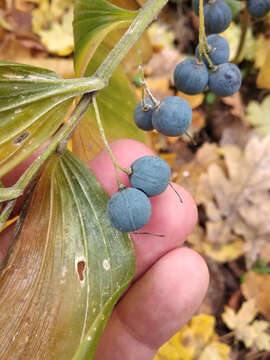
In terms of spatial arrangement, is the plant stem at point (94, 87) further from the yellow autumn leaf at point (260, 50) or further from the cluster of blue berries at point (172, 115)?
the yellow autumn leaf at point (260, 50)

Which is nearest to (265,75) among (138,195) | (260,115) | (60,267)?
(260,115)

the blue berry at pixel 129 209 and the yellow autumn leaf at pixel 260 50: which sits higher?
the blue berry at pixel 129 209

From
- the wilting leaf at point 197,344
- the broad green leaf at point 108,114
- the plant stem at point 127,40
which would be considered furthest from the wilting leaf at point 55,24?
the wilting leaf at point 197,344

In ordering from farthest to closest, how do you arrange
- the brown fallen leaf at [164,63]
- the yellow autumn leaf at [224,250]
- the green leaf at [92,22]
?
the brown fallen leaf at [164,63] < the yellow autumn leaf at [224,250] < the green leaf at [92,22]

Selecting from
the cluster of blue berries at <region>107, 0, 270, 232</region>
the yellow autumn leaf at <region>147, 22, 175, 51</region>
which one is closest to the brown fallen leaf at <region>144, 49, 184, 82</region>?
the yellow autumn leaf at <region>147, 22, 175, 51</region>

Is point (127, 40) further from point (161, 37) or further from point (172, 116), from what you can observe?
point (161, 37)

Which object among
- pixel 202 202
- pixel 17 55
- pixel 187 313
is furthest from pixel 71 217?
pixel 17 55

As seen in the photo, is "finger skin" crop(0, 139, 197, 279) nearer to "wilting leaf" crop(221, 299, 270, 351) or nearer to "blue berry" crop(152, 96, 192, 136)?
"blue berry" crop(152, 96, 192, 136)
